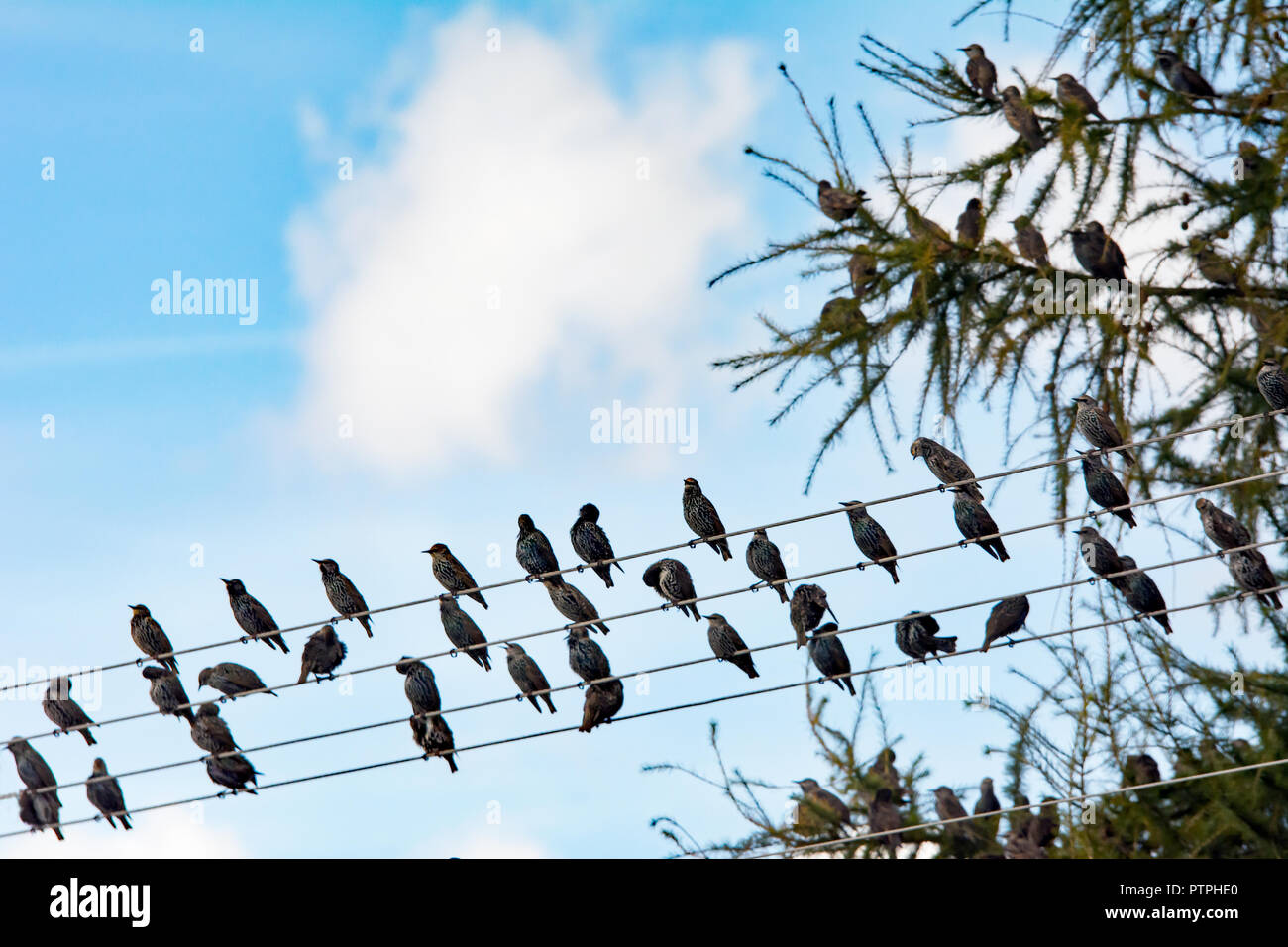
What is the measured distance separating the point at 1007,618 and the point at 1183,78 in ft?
11.8

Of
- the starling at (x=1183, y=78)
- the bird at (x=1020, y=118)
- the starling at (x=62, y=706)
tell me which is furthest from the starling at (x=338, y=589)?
the starling at (x=1183, y=78)

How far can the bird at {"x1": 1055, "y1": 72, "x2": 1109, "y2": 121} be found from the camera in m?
8.53

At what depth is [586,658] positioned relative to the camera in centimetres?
880

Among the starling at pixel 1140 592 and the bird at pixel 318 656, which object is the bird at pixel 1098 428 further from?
the bird at pixel 318 656

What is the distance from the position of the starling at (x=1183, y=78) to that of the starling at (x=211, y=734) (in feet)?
24.1

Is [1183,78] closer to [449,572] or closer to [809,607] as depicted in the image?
[809,607]

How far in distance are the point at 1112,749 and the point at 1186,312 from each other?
9.16ft

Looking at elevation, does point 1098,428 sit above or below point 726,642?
above

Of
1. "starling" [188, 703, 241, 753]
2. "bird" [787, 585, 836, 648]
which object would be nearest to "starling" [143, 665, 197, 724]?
"starling" [188, 703, 241, 753]

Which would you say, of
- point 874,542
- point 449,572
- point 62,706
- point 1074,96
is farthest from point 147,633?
point 1074,96

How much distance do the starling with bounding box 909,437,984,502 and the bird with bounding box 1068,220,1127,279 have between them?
1477 millimetres
